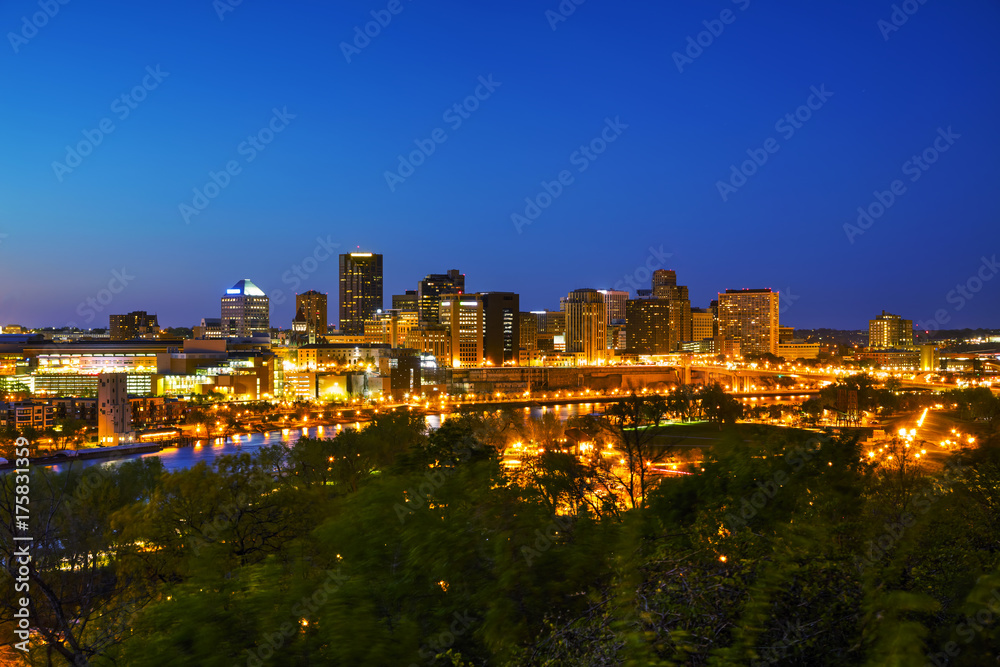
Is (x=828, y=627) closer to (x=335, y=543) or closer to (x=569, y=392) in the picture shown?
(x=335, y=543)

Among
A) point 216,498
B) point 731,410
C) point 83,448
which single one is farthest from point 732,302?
point 216,498

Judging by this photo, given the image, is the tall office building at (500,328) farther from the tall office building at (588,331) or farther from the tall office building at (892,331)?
the tall office building at (892,331)

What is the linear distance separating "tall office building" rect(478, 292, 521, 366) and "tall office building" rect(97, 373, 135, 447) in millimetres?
31029

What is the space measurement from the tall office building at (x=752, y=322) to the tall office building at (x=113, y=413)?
5891 cm

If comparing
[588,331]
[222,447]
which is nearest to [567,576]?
[222,447]

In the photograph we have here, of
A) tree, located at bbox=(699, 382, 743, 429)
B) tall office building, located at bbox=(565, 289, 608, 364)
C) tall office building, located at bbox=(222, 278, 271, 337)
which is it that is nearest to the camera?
tree, located at bbox=(699, 382, 743, 429)

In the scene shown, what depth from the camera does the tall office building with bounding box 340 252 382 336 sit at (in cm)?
7988

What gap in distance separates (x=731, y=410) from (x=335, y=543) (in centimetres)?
2030

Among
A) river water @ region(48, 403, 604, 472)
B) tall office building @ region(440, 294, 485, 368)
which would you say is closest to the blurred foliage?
river water @ region(48, 403, 604, 472)

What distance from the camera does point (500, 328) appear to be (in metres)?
54.5

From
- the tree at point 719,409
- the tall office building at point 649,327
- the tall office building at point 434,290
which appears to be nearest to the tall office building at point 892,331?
the tall office building at point 649,327

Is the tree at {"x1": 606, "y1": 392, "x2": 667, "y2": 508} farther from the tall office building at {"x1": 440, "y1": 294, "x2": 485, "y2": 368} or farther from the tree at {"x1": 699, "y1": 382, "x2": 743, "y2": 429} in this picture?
the tall office building at {"x1": 440, "y1": 294, "x2": 485, "y2": 368}

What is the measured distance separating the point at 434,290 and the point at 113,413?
1867 inches

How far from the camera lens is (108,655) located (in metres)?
2.91
